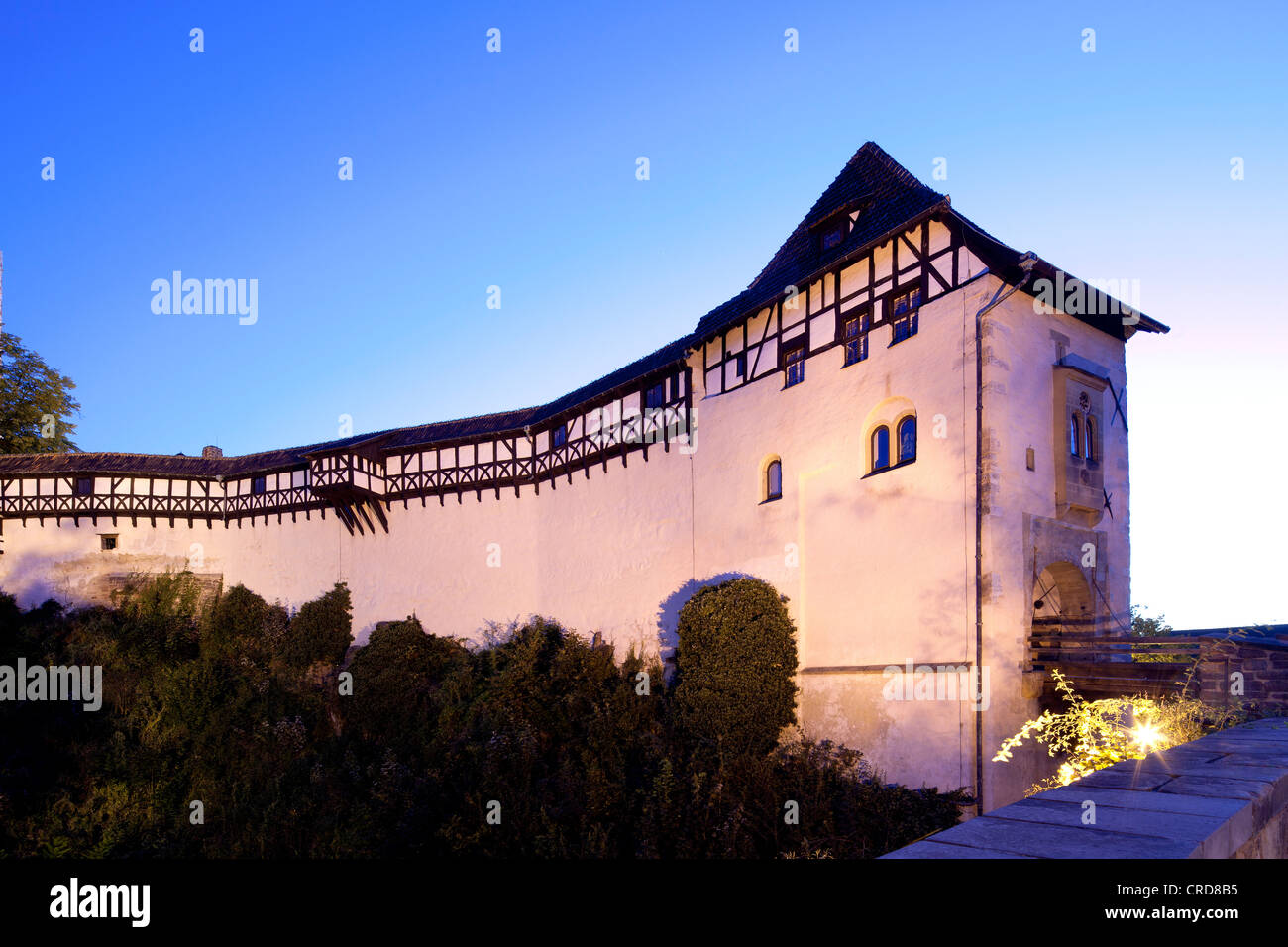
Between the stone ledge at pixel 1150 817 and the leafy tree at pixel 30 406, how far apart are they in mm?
39227

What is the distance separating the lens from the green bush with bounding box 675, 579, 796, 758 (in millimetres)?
14680

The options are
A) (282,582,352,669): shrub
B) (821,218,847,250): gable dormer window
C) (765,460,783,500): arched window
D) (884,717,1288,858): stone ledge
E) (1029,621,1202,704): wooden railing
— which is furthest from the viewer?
(282,582,352,669): shrub

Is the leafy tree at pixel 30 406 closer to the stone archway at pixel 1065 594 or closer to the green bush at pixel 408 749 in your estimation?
the green bush at pixel 408 749

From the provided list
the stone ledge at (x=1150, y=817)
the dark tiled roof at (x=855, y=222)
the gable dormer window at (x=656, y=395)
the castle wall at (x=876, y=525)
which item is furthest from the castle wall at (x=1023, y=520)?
the gable dormer window at (x=656, y=395)

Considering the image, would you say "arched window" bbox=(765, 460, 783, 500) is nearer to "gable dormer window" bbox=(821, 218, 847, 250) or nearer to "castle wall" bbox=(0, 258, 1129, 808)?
"castle wall" bbox=(0, 258, 1129, 808)

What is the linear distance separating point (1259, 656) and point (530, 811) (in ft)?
34.9

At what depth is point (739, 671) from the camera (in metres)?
15.0

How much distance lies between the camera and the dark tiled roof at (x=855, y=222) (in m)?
14.4

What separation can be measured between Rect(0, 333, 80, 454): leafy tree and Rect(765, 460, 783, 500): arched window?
30656 millimetres

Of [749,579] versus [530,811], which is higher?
[749,579]

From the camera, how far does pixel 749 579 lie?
52.4 ft

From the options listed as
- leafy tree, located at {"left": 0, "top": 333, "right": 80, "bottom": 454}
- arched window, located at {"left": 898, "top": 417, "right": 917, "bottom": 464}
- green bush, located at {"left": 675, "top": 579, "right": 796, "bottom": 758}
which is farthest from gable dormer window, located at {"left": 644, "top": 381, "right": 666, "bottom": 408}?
leafy tree, located at {"left": 0, "top": 333, "right": 80, "bottom": 454}
